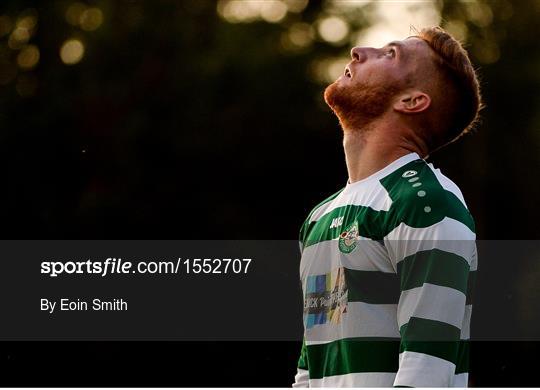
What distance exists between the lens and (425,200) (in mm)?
2773

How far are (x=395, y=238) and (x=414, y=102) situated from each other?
20.5 inches

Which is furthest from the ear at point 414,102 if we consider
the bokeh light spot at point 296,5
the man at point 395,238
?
the bokeh light spot at point 296,5

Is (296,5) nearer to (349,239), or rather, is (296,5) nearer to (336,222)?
(336,222)

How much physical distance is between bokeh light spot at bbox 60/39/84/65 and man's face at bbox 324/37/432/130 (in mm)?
12704

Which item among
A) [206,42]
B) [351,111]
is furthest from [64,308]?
[351,111]

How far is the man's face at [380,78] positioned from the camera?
3.15 m

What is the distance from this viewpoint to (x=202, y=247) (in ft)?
49.0

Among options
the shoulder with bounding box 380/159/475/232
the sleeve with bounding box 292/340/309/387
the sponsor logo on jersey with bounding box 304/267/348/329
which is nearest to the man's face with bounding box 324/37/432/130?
the shoulder with bounding box 380/159/475/232

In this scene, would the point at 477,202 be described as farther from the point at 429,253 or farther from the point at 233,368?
the point at 429,253

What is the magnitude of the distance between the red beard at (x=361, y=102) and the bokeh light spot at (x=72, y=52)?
12.7m

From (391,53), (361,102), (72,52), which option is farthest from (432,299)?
(72,52)

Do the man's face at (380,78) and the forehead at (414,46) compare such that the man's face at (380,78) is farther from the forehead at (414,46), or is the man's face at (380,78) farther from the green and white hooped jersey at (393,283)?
the green and white hooped jersey at (393,283)

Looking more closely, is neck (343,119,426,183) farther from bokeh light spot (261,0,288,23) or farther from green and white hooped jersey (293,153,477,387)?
bokeh light spot (261,0,288,23)

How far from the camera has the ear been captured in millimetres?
3123
